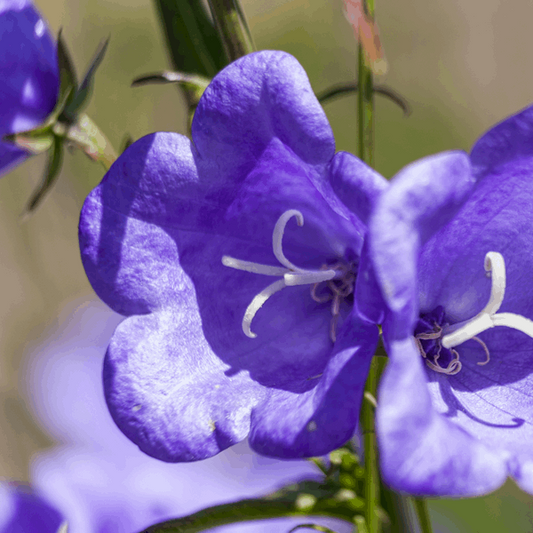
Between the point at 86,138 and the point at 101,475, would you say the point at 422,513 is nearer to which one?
the point at 86,138

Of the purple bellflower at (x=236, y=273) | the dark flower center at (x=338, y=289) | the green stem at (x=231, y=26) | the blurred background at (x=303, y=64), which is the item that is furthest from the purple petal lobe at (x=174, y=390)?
the blurred background at (x=303, y=64)

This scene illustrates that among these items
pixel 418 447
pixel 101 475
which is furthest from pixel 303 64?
pixel 418 447

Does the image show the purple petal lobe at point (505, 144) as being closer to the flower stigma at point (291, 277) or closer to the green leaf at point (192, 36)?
the flower stigma at point (291, 277)

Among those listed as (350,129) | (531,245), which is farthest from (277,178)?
(350,129)

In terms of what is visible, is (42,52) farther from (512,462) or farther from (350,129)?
(350,129)

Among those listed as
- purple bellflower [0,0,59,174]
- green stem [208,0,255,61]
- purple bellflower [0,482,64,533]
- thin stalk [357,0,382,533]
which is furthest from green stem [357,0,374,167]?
purple bellflower [0,482,64,533]

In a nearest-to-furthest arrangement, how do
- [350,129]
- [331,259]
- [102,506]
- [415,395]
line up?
[415,395], [331,259], [102,506], [350,129]
